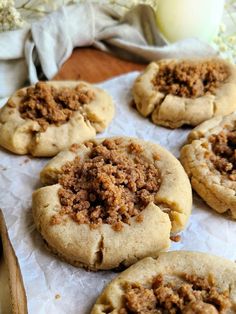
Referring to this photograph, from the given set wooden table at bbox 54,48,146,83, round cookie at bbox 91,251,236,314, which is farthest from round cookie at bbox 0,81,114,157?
round cookie at bbox 91,251,236,314

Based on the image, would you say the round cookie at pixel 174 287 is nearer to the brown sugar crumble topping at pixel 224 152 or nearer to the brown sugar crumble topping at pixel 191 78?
the brown sugar crumble topping at pixel 224 152

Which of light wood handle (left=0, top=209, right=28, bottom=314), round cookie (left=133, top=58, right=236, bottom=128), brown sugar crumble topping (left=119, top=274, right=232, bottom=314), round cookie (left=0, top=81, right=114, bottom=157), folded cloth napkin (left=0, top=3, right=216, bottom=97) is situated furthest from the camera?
folded cloth napkin (left=0, top=3, right=216, bottom=97)

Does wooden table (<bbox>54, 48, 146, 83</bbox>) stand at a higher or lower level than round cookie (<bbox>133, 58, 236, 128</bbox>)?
lower

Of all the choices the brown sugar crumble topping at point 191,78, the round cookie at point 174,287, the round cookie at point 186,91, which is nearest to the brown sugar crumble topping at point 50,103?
the round cookie at point 186,91

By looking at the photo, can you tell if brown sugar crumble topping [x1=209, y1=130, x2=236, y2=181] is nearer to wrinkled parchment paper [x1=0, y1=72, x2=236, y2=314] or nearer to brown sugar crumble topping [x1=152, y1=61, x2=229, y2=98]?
wrinkled parchment paper [x1=0, y1=72, x2=236, y2=314]

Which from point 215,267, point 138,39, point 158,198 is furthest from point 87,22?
point 215,267
